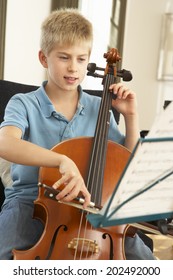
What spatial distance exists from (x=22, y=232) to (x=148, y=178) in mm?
581

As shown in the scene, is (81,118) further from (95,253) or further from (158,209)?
(158,209)

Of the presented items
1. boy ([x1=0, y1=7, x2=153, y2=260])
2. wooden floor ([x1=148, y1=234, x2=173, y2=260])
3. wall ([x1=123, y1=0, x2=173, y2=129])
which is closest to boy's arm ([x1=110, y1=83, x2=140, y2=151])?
boy ([x1=0, y1=7, x2=153, y2=260])

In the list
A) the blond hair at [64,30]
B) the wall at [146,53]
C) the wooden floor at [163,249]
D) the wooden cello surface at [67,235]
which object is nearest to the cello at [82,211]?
the wooden cello surface at [67,235]

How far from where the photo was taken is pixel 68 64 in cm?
140

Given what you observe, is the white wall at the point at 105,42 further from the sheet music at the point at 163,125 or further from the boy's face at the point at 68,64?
the sheet music at the point at 163,125

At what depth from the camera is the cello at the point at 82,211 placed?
1145 millimetres

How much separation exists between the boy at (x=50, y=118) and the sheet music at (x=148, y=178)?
17.8 inches

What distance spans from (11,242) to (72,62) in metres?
0.53

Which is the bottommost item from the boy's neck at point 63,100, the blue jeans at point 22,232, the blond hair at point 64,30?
the blue jeans at point 22,232

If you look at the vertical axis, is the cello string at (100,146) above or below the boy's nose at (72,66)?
below

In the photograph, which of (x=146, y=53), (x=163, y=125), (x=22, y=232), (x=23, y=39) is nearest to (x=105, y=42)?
(x=146, y=53)

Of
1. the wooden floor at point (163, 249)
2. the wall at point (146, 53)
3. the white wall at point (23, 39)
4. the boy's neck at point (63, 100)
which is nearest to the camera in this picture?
the boy's neck at point (63, 100)

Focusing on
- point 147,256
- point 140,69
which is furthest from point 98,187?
point 140,69
